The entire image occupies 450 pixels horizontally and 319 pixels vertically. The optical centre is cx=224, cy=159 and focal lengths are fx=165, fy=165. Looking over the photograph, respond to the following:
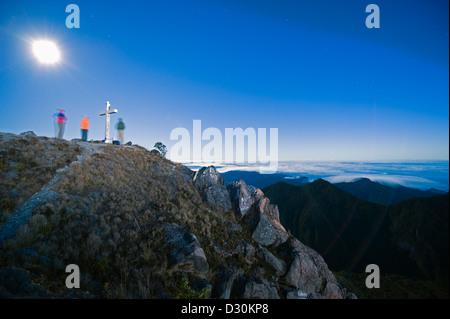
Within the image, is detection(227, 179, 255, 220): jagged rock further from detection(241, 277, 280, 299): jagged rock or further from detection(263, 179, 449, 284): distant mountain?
detection(263, 179, 449, 284): distant mountain

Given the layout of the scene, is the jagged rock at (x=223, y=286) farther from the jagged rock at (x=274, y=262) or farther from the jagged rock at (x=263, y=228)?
the jagged rock at (x=263, y=228)

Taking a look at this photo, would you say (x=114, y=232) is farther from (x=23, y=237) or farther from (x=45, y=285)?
(x=45, y=285)

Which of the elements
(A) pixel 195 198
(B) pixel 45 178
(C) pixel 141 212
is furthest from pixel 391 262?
(B) pixel 45 178

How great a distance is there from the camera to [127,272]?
589cm

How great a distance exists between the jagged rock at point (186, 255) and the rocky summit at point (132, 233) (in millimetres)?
44

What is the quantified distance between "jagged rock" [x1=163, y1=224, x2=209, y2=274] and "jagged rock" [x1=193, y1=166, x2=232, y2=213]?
7.41 metres

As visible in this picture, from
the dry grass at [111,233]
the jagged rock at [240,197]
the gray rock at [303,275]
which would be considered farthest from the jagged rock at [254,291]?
the jagged rock at [240,197]

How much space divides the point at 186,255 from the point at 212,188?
32.3 ft

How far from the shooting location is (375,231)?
325ft

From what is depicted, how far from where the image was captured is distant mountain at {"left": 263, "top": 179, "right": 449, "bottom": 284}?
75.4 m

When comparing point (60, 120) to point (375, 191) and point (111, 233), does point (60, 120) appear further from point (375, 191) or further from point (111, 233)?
point (375, 191)

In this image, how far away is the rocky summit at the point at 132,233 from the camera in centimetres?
550

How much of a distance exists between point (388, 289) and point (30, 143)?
309 ft

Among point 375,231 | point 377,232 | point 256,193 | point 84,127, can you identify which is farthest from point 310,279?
point 375,231
